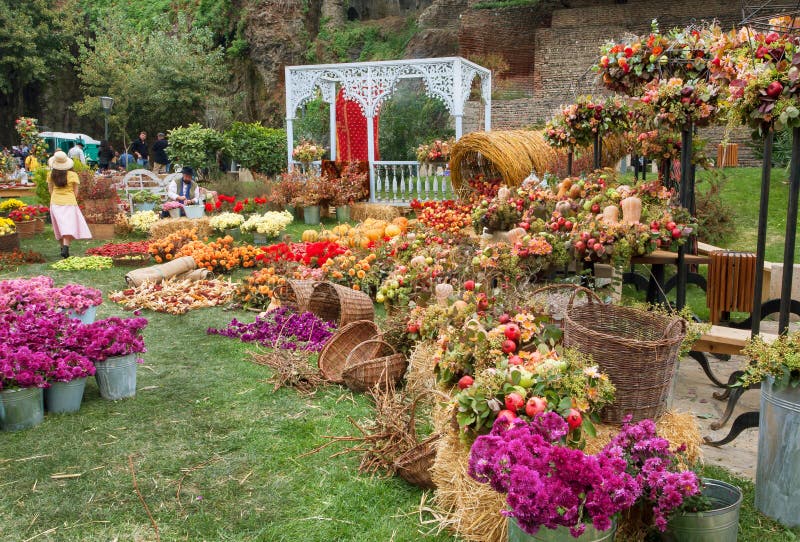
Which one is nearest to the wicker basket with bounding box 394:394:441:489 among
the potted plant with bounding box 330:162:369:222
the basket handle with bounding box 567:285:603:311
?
the basket handle with bounding box 567:285:603:311

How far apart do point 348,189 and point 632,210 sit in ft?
Answer: 30.7

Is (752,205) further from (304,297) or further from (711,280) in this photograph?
(304,297)

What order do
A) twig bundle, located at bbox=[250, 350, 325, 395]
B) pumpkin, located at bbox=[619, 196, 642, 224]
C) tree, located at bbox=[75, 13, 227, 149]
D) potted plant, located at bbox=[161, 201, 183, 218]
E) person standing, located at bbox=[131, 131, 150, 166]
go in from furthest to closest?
tree, located at bbox=[75, 13, 227, 149] < person standing, located at bbox=[131, 131, 150, 166] < potted plant, located at bbox=[161, 201, 183, 218] < pumpkin, located at bbox=[619, 196, 642, 224] < twig bundle, located at bbox=[250, 350, 325, 395]

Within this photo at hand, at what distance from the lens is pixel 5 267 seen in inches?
377

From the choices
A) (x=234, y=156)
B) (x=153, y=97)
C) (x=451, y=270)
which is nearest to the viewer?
(x=451, y=270)

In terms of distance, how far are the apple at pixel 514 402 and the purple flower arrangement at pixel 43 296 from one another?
3.82 m

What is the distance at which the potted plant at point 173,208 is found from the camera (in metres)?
12.8

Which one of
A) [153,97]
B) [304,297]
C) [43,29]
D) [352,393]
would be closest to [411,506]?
[352,393]

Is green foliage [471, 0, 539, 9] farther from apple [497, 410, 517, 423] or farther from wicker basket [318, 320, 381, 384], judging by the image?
apple [497, 410, 517, 423]

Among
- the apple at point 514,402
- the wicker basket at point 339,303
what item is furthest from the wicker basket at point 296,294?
the apple at point 514,402

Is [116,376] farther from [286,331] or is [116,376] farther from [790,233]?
[790,233]

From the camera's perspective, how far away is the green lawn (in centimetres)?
322

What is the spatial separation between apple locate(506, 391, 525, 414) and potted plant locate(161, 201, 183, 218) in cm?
1101

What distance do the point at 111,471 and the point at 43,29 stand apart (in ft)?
105
